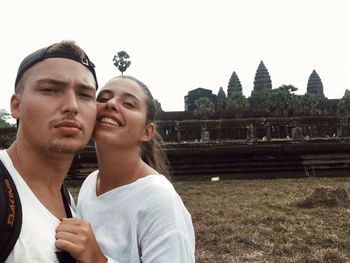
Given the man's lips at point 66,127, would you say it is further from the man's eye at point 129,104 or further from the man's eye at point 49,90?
the man's eye at point 129,104

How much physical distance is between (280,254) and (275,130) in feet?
83.0

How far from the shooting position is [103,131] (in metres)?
1.84

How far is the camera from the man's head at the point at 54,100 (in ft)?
4.56

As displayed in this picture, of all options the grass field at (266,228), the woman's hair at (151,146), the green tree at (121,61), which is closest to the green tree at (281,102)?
the green tree at (121,61)

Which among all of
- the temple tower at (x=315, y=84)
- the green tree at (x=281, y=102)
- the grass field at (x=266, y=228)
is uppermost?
the temple tower at (x=315, y=84)

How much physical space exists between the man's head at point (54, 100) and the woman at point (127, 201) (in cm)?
29

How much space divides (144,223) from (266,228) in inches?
179

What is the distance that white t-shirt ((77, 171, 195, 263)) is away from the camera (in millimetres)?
1546

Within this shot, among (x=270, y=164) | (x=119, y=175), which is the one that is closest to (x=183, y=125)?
(x=270, y=164)

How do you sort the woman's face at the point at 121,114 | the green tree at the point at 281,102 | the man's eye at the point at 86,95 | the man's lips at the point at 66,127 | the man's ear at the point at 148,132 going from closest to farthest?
the man's lips at the point at 66,127 → the man's eye at the point at 86,95 → the woman's face at the point at 121,114 → the man's ear at the point at 148,132 → the green tree at the point at 281,102

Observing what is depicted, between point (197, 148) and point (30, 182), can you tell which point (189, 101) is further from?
point (30, 182)

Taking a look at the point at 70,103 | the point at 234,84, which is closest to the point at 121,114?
the point at 70,103

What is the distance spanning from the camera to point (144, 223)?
64.4 inches

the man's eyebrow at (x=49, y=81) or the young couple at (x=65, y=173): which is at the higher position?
the man's eyebrow at (x=49, y=81)
